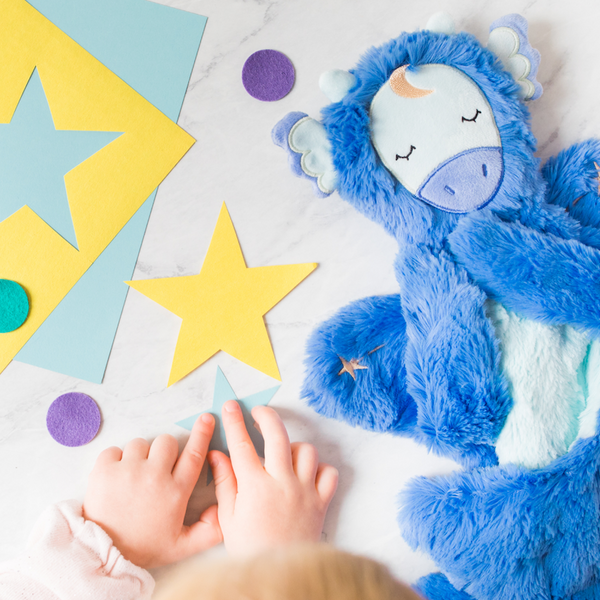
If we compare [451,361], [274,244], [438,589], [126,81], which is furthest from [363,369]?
[126,81]

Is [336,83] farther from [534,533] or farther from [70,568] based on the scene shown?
[70,568]

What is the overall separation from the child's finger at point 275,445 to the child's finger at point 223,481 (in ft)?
0.21

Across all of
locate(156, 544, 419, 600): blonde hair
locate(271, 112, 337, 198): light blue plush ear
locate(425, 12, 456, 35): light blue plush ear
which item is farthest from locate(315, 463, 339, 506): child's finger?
locate(425, 12, 456, 35): light blue plush ear

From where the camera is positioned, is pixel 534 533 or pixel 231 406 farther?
pixel 231 406

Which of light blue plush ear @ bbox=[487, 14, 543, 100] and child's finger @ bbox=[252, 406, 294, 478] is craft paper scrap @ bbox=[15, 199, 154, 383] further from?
light blue plush ear @ bbox=[487, 14, 543, 100]

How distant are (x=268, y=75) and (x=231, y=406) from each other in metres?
0.53

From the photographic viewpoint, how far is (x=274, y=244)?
0.79 m

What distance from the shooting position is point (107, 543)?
27.7 inches

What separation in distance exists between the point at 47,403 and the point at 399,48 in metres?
0.75

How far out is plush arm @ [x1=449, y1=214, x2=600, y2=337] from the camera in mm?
660

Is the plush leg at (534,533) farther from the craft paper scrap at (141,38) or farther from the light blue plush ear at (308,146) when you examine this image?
the craft paper scrap at (141,38)

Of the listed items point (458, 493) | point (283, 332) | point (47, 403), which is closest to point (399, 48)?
point (283, 332)

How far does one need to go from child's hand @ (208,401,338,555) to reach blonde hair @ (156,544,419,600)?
0.29 meters

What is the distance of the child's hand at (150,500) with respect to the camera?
0.72m
